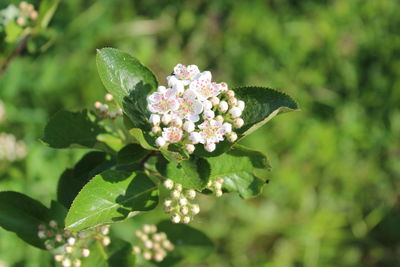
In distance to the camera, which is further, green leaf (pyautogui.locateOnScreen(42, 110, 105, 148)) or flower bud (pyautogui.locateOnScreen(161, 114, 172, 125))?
green leaf (pyautogui.locateOnScreen(42, 110, 105, 148))

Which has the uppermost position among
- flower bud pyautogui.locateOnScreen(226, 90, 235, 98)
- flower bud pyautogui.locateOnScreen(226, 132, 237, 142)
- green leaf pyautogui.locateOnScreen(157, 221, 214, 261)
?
flower bud pyautogui.locateOnScreen(226, 90, 235, 98)

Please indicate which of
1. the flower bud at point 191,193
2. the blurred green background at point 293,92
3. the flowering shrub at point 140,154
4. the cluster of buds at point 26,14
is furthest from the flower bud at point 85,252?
the blurred green background at point 293,92

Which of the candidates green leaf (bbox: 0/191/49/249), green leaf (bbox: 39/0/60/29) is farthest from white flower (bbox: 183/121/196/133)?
green leaf (bbox: 39/0/60/29)

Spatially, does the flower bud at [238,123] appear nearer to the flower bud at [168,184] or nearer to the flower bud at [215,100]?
the flower bud at [215,100]

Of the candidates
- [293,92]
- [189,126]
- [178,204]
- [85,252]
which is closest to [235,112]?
[189,126]

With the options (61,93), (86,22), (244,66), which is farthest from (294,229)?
(86,22)

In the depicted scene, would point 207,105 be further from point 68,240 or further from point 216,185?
point 68,240

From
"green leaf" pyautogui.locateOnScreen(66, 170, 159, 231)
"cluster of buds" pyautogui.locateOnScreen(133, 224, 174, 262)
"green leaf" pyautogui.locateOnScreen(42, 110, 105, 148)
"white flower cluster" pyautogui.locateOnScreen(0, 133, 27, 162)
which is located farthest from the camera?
"white flower cluster" pyautogui.locateOnScreen(0, 133, 27, 162)

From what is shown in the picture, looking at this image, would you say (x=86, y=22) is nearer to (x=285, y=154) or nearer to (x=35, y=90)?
(x=35, y=90)

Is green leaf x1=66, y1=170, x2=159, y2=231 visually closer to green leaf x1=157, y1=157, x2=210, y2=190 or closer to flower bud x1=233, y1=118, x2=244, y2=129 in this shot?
green leaf x1=157, y1=157, x2=210, y2=190
